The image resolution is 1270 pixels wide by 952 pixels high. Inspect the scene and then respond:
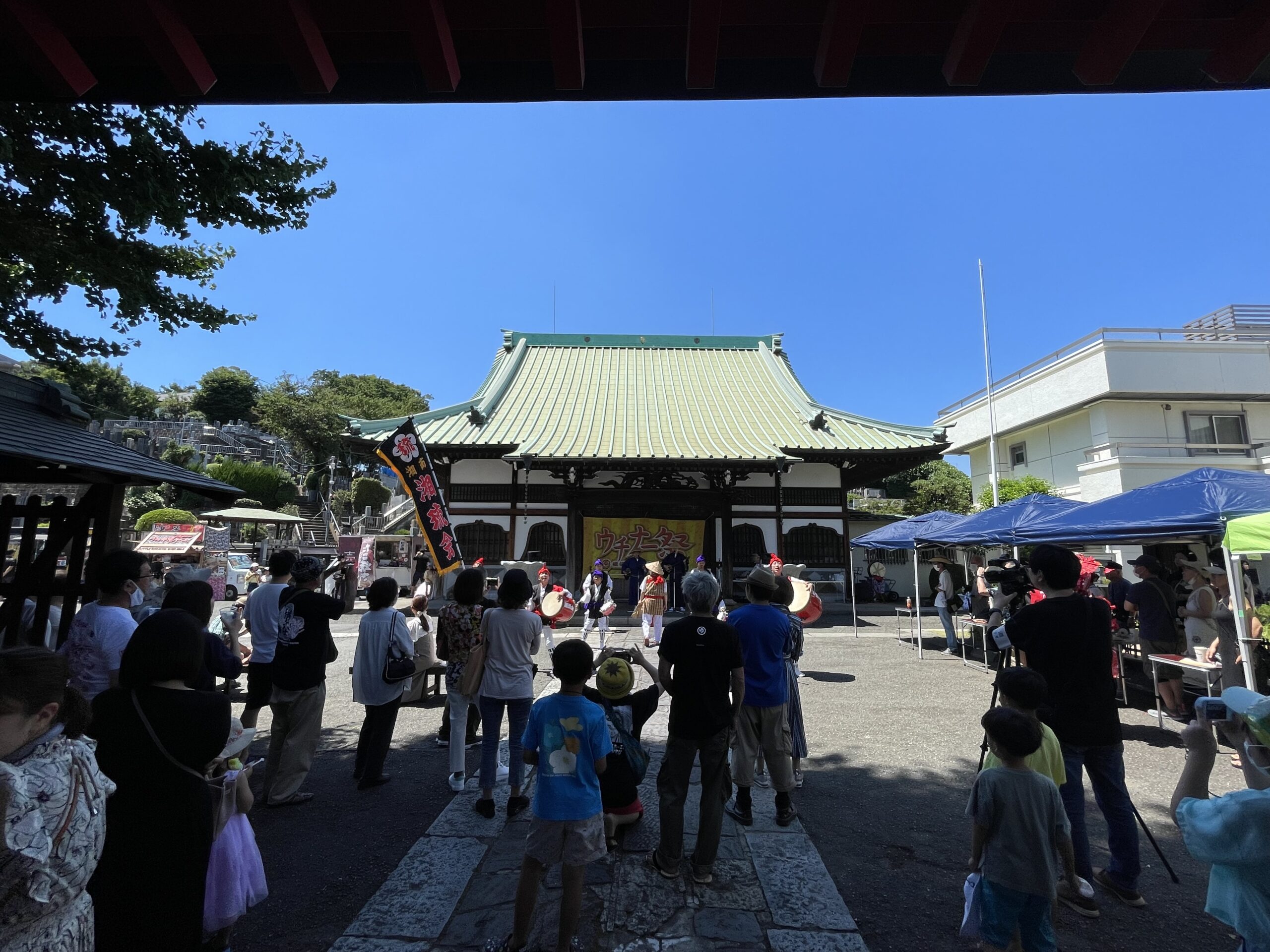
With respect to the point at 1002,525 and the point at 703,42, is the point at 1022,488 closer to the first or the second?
the point at 1002,525

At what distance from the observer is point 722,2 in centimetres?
208

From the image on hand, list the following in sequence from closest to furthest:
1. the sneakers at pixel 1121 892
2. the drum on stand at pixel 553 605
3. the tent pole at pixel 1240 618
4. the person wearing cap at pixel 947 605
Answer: the sneakers at pixel 1121 892, the tent pole at pixel 1240 618, the drum on stand at pixel 553 605, the person wearing cap at pixel 947 605

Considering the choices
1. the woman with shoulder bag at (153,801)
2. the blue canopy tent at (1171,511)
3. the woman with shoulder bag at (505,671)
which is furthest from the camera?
the blue canopy tent at (1171,511)

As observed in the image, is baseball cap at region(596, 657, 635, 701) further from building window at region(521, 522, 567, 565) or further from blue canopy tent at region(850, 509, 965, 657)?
building window at region(521, 522, 567, 565)

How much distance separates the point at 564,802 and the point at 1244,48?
389 cm

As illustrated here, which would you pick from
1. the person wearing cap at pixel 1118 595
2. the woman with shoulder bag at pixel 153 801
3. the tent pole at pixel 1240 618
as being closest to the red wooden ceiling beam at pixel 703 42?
the woman with shoulder bag at pixel 153 801

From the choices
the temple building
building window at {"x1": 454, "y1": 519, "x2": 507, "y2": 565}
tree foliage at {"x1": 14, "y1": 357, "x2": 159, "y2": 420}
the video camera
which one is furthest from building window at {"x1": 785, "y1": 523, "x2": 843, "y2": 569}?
tree foliage at {"x1": 14, "y1": 357, "x2": 159, "y2": 420}

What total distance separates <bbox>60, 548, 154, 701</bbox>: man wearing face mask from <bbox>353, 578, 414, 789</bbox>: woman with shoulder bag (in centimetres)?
128

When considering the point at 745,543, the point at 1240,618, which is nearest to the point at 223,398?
the point at 745,543

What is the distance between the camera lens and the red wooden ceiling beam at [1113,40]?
1958 mm

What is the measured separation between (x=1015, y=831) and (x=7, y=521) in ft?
22.6

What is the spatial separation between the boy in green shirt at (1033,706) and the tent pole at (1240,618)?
3.93 m

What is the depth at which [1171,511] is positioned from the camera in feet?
19.5

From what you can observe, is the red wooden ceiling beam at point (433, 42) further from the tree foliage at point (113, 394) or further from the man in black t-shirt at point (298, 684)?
the tree foliage at point (113, 394)
